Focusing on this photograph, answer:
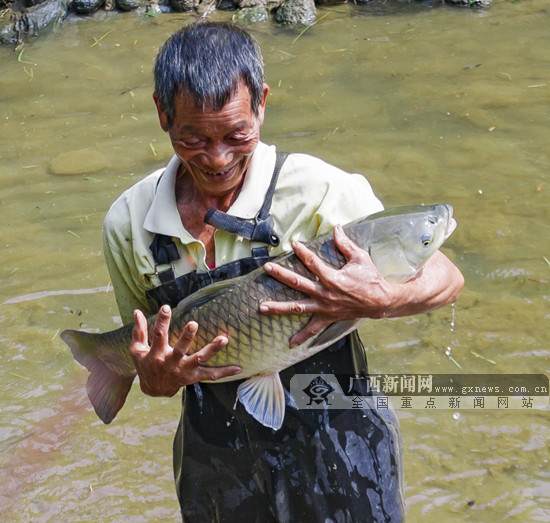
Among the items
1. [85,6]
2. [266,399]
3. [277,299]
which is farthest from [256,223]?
[85,6]

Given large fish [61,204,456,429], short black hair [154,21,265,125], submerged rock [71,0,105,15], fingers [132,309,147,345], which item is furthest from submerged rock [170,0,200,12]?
fingers [132,309,147,345]

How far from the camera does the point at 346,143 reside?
6902 millimetres

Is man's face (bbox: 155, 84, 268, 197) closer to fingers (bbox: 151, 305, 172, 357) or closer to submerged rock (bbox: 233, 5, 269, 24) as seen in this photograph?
fingers (bbox: 151, 305, 172, 357)

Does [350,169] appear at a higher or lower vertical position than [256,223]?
lower

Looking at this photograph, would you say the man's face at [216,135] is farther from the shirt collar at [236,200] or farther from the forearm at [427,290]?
the forearm at [427,290]

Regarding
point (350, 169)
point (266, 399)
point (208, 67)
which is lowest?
point (350, 169)

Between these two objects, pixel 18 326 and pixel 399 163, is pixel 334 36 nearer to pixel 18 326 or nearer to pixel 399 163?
pixel 399 163

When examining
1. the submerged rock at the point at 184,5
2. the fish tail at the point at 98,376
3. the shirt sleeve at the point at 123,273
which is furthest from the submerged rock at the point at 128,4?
the fish tail at the point at 98,376

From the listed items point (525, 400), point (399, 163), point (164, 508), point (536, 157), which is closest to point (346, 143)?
point (399, 163)

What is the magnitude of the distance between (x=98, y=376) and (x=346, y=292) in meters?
1.10

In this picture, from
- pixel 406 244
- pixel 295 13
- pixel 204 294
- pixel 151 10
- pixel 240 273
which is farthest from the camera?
pixel 151 10

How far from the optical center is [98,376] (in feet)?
9.79

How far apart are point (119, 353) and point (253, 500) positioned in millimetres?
706

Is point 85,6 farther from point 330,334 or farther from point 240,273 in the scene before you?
point 330,334
